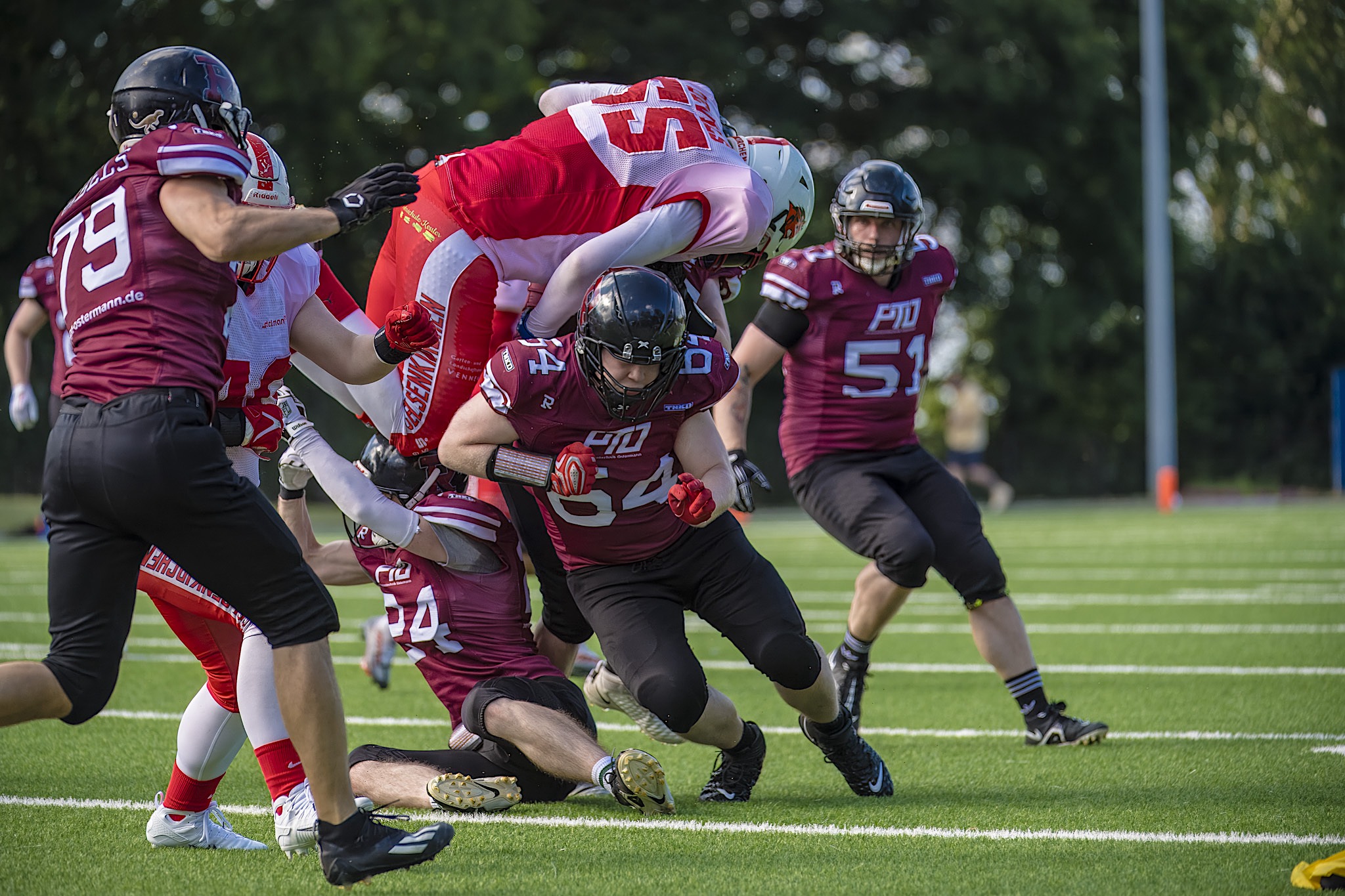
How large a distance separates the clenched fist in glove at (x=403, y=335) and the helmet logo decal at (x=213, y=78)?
26.4 inches

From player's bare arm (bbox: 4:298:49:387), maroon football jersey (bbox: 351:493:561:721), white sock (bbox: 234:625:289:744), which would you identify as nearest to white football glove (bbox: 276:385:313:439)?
maroon football jersey (bbox: 351:493:561:721)

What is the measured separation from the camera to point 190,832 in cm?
381

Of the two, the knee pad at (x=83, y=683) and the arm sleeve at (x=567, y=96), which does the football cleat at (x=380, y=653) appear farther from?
the knee pad at (x=83, y=683)

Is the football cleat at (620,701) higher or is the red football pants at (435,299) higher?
the red football pants at (435,299)

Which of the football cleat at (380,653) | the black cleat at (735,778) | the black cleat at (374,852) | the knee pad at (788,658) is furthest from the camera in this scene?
A: the football cleat at (380,653)

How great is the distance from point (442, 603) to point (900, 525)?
1656 millimetres

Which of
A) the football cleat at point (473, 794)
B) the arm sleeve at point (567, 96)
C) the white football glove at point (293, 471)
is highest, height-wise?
the arm sleeve at point (567, 96)

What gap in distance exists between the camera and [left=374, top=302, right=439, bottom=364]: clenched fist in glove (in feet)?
12.5

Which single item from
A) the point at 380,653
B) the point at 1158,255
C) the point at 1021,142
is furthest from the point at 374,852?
the point at 1021,142

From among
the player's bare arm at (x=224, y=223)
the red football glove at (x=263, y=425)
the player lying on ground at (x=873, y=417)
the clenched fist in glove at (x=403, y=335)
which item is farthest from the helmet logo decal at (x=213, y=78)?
the player lying on ground at (x=873, y=417)

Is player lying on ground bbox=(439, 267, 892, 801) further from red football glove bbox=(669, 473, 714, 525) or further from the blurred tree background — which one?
the blurred tree background

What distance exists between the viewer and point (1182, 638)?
773 cm

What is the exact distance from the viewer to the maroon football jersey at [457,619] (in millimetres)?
4512

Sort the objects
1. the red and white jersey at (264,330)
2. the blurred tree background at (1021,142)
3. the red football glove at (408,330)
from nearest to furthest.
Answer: the red football glove at (408,330), the red and white jersey at (264,330), the blurred tree background at (1021,142)
